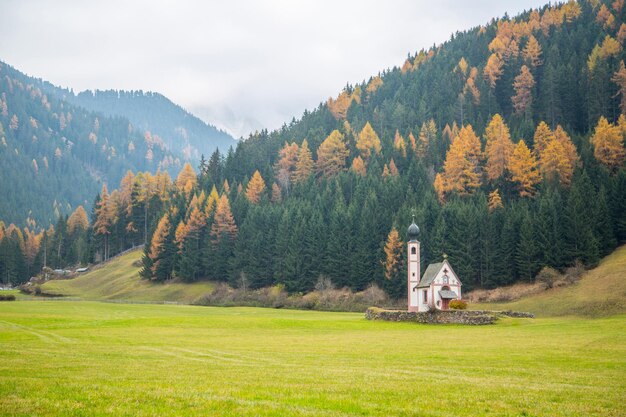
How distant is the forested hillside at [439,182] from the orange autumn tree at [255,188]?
1.09 feet

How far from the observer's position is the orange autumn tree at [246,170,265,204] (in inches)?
4997

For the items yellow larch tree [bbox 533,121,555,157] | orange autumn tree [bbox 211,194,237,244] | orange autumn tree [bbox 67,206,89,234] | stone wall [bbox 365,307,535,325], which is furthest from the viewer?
orange autumn tree [bbox 67,206,89,234]

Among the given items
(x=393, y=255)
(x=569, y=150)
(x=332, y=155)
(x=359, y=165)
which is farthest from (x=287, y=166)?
(x=569, y=150)

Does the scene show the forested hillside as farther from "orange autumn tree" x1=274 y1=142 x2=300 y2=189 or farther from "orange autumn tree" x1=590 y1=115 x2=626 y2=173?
"orange autumn tree" x1=274 y1=142 x2=300 y2=189

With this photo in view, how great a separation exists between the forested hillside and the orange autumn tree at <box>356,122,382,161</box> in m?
0.36

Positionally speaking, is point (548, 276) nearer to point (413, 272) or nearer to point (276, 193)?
point (413, 272)

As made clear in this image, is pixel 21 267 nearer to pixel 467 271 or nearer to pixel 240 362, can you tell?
pixel 467 271

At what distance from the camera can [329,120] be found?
17162 cm

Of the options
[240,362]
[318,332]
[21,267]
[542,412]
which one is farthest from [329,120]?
[542,412]

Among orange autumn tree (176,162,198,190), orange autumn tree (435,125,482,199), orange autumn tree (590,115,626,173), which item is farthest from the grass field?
orange autumn tree (176,162,198,190)

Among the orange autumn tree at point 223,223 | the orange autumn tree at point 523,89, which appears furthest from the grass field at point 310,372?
the orange autumn tree at point 523,89

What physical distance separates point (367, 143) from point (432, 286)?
74152 mm

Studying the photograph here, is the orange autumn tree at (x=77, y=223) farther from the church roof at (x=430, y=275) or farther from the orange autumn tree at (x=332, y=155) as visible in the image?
the church roof at (x=430, y=275)

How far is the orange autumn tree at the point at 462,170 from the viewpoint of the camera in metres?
97.6
